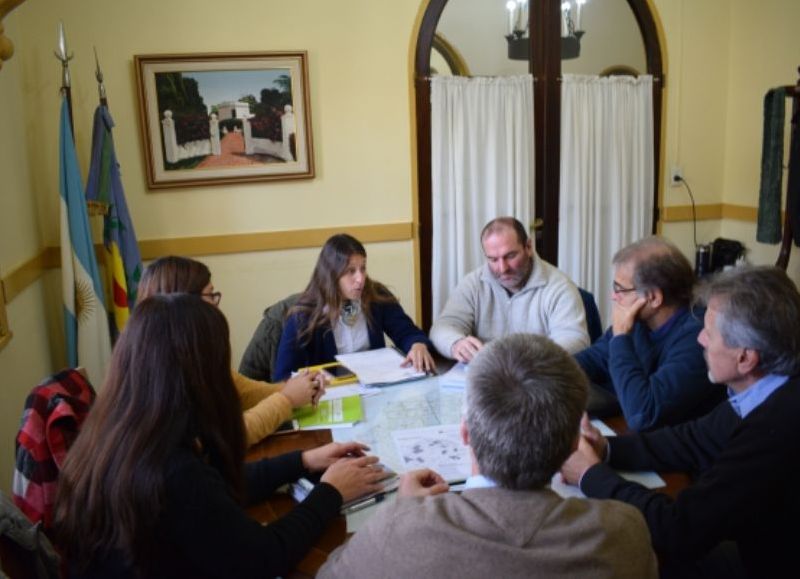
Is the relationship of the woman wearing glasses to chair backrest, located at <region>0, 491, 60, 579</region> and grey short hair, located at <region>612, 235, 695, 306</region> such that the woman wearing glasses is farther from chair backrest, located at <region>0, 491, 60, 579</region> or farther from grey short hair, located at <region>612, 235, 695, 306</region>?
grey short hair, located at <region>612, 235, 695, 306</region>

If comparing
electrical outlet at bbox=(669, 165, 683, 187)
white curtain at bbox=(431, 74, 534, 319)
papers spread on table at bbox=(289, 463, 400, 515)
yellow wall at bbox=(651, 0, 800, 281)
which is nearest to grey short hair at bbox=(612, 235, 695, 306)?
papers spread on table at bbox=(289, 463, 400, 515)

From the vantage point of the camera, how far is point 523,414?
949 millimetres

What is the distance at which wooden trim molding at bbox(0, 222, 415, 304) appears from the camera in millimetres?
3307

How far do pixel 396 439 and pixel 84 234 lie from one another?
1.89m

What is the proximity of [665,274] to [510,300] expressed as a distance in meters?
0.80

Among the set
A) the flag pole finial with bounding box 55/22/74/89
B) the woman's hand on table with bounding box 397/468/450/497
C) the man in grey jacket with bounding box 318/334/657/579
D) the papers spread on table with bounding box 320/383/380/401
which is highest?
the flag pole finial with bounding box 55/22/74/89

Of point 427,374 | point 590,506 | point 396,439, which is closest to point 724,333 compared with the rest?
point 590,506

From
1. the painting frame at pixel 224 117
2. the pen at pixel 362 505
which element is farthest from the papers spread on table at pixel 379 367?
the painting frame at pixel 224 117

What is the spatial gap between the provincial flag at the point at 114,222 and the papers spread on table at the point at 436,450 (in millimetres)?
1850

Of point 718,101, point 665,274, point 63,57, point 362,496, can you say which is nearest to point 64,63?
point 63,57

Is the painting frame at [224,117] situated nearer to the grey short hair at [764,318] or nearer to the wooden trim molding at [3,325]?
the wooden trim molding at [3,325]

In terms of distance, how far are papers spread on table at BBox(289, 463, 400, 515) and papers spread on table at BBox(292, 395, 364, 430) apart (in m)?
0.28

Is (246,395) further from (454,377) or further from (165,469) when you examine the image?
(165,469)

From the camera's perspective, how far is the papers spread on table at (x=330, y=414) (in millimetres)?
1734
